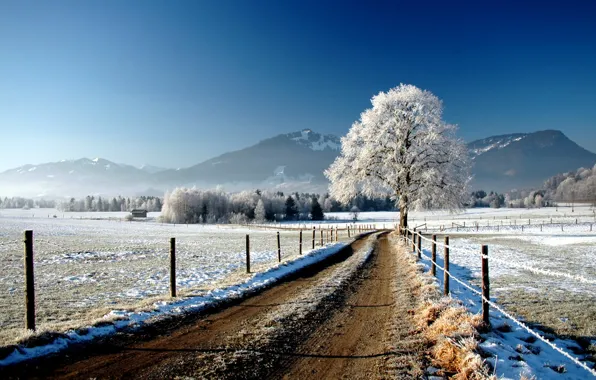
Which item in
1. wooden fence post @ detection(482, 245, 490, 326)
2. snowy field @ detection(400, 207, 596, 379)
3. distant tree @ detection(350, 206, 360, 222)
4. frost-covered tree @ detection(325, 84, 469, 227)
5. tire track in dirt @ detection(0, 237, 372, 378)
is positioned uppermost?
frost-covered tree @ detection(325, 84, 469, 227)

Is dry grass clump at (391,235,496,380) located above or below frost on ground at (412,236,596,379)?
above

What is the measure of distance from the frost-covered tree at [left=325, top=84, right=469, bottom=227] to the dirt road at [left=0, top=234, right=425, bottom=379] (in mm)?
23620

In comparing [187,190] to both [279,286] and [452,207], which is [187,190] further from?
[279,286]

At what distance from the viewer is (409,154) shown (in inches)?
1284

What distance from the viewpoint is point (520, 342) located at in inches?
268

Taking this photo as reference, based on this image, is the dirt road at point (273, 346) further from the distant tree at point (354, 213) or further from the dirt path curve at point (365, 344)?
the distant tree at point (354, 213)

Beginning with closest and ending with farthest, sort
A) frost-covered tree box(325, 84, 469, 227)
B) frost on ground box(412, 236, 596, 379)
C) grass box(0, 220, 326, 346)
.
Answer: frost on ground box(412, 236, 596, 379) → grass box(0, 220, 326, 346) → frost-covered tree box(325, 84, 469, 227)

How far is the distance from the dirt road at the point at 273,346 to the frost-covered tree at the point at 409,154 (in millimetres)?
23620

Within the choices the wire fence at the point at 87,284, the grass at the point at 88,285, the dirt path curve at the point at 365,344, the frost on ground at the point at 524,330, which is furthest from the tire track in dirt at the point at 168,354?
the frost on ground at the point at 524,330

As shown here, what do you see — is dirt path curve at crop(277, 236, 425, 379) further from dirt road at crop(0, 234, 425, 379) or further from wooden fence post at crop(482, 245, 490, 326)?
wooden fence post at crop(482, 245, 490, 326)

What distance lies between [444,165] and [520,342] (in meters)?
27.6

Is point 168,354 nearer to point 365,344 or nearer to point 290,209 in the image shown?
point 365,344

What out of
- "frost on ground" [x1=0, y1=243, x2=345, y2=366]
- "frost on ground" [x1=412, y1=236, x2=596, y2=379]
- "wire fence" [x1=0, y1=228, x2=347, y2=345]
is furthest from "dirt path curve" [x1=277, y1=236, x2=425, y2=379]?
"wire fence" [x1=0, y1=228, x2=347, y2=345]

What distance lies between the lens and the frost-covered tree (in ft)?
105
